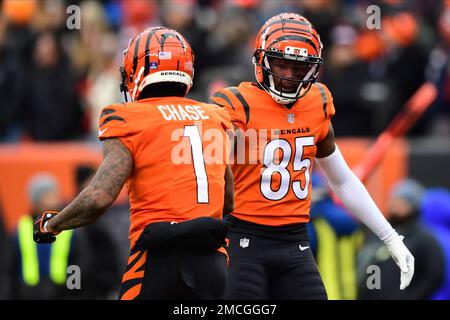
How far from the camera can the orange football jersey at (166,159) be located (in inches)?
230

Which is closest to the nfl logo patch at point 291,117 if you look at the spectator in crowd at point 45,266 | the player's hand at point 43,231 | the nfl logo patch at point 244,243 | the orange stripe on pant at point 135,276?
the nfl logo patch at point 244,243

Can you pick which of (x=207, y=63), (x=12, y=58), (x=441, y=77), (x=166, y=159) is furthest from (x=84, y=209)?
(x=441, y=77)

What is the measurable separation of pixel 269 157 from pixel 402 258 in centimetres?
101

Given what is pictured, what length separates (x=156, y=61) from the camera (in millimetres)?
6109

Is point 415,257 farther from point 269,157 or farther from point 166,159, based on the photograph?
point 166,159

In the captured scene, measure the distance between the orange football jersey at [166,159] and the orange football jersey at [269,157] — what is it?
661mm

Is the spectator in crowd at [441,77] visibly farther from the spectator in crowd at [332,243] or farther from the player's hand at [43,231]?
the player's hand at [43,231]

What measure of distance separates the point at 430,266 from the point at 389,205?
88 centimetres

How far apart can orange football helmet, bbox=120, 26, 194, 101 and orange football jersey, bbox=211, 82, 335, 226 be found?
561 mm

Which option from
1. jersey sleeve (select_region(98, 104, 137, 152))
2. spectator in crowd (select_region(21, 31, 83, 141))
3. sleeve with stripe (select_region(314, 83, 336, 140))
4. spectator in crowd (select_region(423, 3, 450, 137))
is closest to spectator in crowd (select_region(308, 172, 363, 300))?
spectator in crowd (select_region(423, 3, 450, 137))

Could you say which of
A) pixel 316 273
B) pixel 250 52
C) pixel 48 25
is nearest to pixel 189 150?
pixel 316 273

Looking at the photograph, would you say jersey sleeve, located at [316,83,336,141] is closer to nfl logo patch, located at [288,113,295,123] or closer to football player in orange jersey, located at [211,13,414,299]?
football player in orange jersey, located at [211,13,414,299]
